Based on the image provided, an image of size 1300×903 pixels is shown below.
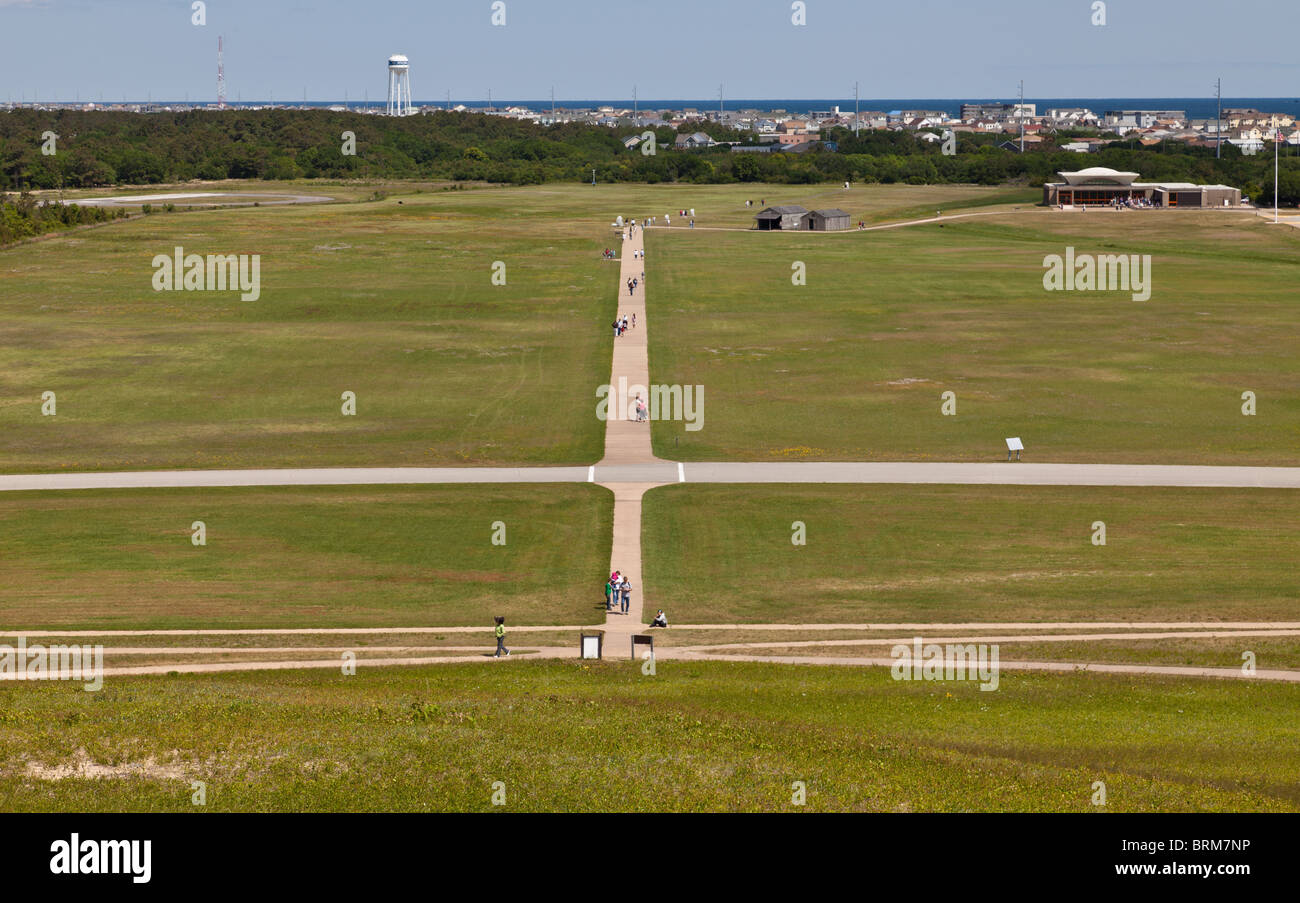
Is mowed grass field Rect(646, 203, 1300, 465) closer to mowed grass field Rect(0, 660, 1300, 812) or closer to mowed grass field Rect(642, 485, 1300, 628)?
mowed grass field Rect(642, 485, 1300, 628)

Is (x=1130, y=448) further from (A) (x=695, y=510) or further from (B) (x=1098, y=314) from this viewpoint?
(B) (x=1098, y=314)

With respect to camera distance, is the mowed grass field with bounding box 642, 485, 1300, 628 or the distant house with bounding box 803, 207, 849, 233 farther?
the distant house with bounding box 803, 207, 849, 233

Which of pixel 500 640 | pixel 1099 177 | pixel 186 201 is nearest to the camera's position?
pixel 500 640

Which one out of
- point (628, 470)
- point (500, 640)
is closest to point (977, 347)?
point (628, 470)

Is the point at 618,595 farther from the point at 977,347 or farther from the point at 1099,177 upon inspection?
the point at 1099,177

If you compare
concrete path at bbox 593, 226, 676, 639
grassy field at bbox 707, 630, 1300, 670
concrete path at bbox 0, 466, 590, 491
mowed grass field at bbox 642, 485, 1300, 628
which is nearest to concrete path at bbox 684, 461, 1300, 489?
mowed grass field at bbox 642, 485, 1300, 628

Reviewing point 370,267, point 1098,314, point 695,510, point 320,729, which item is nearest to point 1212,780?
point 320,729
